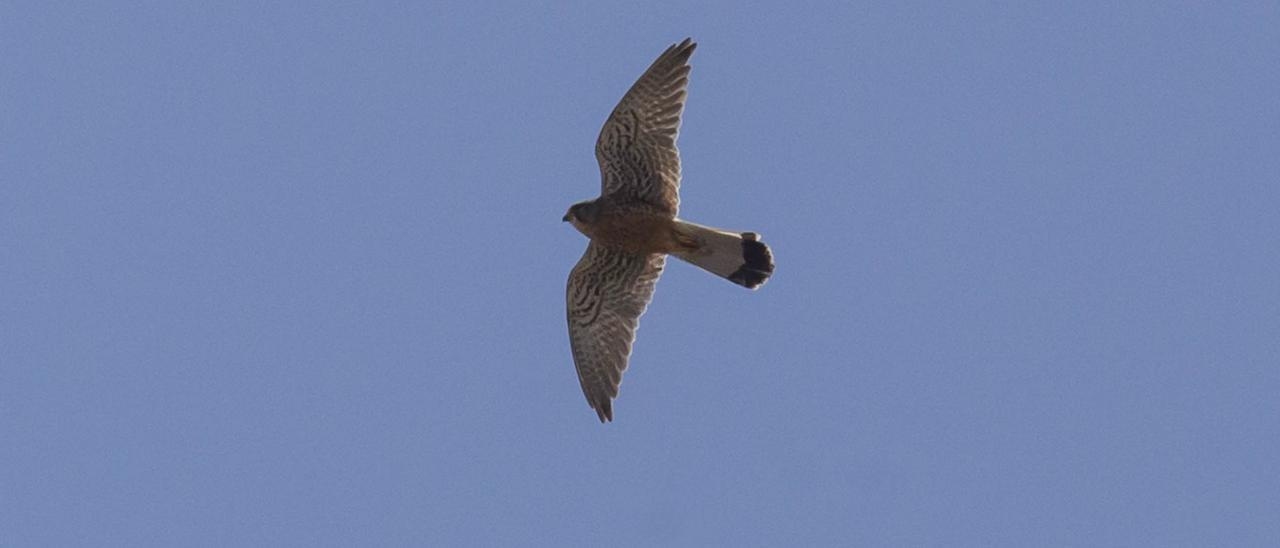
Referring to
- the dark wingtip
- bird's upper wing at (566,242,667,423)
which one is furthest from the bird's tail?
bird's upper wing at (566,242,667,423)

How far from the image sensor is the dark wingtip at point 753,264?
1764cm

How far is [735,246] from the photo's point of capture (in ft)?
57.9

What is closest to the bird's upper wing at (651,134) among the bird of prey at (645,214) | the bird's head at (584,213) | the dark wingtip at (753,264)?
the bird of prey at (645,214)

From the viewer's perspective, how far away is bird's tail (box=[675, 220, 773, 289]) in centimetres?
1761

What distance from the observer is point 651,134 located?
58.0 feet

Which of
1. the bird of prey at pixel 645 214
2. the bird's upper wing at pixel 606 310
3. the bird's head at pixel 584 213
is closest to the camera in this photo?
the bird of prey at pixel 645 214

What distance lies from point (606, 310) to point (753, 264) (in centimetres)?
141

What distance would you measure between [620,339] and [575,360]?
0.42 metres

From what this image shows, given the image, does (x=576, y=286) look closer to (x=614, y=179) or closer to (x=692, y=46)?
(x=614, y=179)

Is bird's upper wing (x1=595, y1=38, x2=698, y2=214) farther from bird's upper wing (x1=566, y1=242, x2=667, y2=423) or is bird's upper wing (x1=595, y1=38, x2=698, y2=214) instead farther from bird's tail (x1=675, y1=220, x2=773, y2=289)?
bird's upper wing (x1=566, y1=242, x2=667, y2=423)

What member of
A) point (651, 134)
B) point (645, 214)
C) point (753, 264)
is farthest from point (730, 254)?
point (651, 134)

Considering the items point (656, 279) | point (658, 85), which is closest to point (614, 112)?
point (658, 85)

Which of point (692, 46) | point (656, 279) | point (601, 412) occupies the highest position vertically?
point (692, 46)

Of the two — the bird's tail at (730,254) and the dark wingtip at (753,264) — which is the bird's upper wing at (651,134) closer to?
the bird's tail at (730,254)
